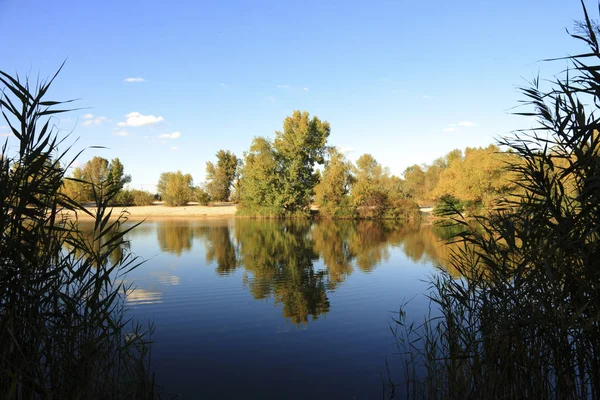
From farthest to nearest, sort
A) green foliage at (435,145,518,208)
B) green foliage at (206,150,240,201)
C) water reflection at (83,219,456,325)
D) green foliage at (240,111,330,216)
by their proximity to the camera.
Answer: green foliage at (206,150,240,201) < green foliage at (240,111,330,216) < green foliage at (435,145,518,208) < water reflection at (83,219,456,325)

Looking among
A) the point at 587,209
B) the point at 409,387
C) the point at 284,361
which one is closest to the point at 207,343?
the point at 284,361

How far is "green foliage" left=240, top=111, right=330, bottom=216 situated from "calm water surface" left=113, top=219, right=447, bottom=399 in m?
35.1

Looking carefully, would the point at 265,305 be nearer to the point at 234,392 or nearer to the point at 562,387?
the point at 234,392

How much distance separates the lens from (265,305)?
41.3ft

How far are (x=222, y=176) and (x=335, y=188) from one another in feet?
144

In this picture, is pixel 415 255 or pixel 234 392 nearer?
pixel 234 392

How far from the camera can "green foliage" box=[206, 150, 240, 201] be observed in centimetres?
9269

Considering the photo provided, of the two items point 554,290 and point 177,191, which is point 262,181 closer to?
point 177,191

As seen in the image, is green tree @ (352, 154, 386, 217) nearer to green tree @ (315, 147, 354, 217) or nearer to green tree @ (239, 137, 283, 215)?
green tree @ (315, 147, 354, 217)

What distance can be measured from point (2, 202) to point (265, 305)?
9.63m

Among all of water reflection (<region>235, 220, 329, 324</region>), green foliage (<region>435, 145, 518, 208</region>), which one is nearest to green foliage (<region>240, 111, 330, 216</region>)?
green foliage (<region>435, 145, 518, 208</region>)

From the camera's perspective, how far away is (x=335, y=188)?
5662 centimetres

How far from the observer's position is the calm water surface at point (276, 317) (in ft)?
23.6

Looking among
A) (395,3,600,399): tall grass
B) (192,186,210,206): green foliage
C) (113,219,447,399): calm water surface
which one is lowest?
(113,219,447,399): calm water surface
